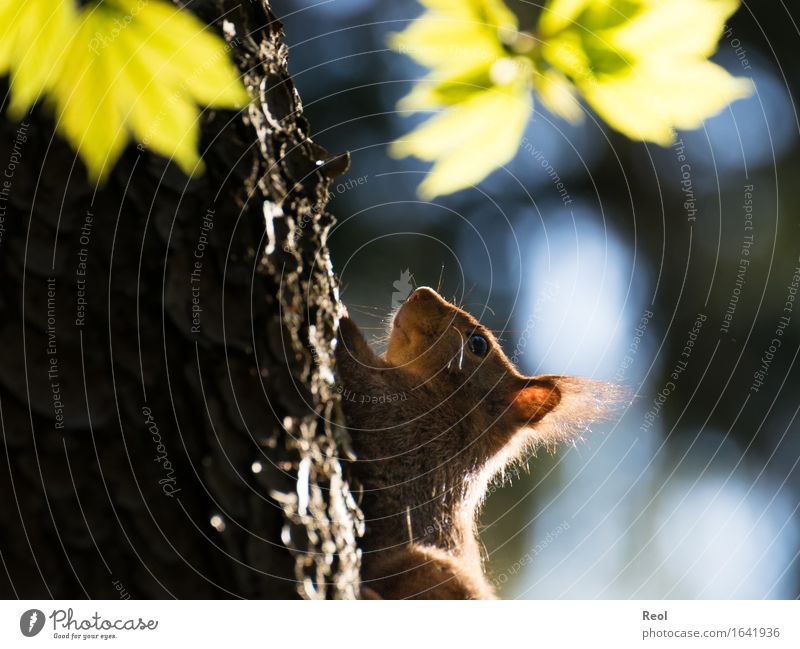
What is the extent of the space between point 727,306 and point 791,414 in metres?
0.33

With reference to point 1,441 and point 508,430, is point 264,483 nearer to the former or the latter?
point 1,441

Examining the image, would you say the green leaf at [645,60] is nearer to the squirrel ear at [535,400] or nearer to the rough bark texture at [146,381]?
the rough bark texture at [146,381]

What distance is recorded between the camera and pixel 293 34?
1617 millimetres

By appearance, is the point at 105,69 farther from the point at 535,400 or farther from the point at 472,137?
the point at 535,400

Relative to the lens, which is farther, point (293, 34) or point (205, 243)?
point (293, 34)

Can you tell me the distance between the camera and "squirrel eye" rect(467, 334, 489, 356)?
1.79 m

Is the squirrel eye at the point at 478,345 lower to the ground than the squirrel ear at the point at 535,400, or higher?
higher

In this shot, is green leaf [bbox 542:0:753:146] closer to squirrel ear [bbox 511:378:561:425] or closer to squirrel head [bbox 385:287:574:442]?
squirrel head [bbox 385:287:574:442]

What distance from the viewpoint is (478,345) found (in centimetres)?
182

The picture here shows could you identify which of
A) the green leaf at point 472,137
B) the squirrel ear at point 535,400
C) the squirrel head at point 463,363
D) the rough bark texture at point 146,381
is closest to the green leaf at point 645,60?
the green leaf at point 472,137

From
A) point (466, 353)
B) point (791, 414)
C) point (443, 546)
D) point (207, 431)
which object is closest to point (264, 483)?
point (207, 431)

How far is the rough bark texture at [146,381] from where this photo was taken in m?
0.68

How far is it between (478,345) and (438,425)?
0.21 metres

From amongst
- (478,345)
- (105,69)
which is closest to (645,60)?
(105,69)
